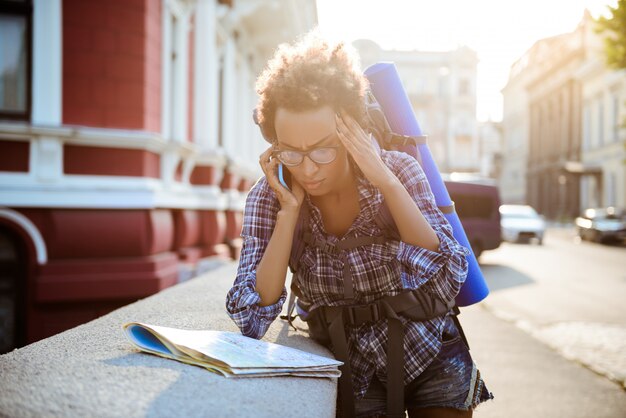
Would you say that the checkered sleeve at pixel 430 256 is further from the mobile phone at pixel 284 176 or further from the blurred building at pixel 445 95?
the blurred building at pixel 445 95

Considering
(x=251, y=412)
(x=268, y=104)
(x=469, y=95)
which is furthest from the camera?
(x=469, y=95)

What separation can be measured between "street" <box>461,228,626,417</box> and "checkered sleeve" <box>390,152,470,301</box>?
2149 mm

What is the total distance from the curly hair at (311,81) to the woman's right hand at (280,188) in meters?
0.08

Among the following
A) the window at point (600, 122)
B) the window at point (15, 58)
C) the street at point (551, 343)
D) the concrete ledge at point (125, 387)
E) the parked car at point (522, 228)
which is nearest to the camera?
the concrete ledge at point (125, 387)

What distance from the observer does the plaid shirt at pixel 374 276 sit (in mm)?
1968

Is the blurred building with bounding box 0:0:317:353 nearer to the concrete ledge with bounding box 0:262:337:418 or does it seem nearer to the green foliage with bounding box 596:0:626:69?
the concrete ledge with bounding box 0:262:337:418

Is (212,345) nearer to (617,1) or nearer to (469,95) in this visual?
(617,1)

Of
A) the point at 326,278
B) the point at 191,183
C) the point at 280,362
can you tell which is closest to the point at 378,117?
the point at 326,278

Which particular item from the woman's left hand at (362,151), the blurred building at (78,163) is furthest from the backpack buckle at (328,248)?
the blurred building at (78,163)

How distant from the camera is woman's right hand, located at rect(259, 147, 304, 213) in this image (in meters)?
2.06

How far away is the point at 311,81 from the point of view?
6.28ft

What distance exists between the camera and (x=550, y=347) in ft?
18.9

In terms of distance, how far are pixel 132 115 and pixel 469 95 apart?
5751cm

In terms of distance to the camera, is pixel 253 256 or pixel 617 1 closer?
pixel 253 256
